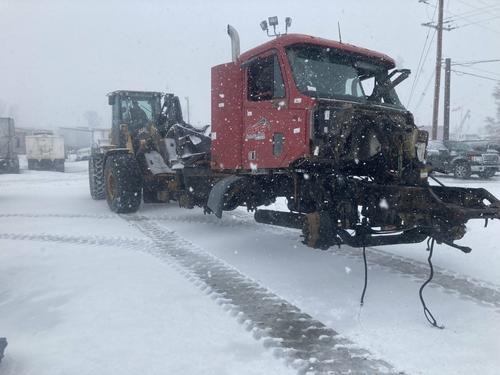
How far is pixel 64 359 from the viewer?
9.98 feet

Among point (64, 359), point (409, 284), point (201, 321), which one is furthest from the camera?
point (409, 284)

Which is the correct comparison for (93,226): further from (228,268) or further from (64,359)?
(64,359)

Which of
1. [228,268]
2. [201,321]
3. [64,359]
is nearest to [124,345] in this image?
[64,359]

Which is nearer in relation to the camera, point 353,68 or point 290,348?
point 290,348

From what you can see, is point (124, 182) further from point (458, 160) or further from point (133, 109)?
point (458, 160)

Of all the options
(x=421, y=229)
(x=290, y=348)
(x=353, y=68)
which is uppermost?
(x=353, y=68)

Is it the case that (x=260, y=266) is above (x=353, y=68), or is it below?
below

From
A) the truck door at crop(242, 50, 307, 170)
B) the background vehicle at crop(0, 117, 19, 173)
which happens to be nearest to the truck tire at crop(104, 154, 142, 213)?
the truck door at crop(242, 50, 307, 170)

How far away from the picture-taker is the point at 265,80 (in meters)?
5.42

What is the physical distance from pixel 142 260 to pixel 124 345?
2474mm

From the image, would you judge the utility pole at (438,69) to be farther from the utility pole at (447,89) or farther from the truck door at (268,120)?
the truck door at (268,120)

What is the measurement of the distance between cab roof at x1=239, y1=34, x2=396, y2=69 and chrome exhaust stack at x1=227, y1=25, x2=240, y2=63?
150mm

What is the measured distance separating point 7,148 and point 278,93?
21.9 meters

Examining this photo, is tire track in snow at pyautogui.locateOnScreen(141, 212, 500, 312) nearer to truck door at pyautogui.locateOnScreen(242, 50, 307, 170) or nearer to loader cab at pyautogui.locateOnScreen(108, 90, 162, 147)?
truck door at pyautogui.locateOnScreen(242, 50, 307, 170)
